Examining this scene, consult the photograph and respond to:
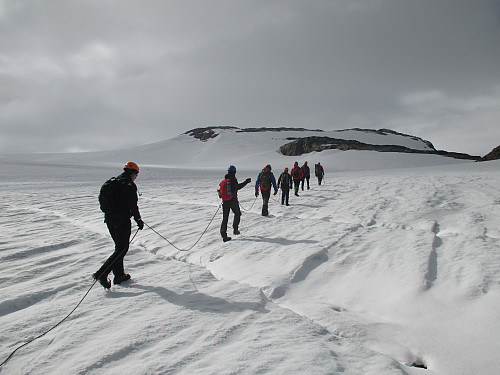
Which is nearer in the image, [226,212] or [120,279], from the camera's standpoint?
[120,279]

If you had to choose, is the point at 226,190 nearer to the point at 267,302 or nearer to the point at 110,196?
the point at 110,196

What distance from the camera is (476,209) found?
725cm

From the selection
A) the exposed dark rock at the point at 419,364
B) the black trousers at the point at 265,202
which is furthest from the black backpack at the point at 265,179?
the exposed dark rock at the point at 419,364

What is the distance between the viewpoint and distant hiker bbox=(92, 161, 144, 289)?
3.74m

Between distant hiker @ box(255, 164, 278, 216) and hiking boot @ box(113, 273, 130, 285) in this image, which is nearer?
hiking boot @ box(113, 273, 130, 285)

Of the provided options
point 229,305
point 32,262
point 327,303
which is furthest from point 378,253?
point 32,262

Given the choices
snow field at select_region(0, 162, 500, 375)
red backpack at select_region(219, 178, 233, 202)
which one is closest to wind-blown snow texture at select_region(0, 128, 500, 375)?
snow field at select_region(0, 162, 500, 375)

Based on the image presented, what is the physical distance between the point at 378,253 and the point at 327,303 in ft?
6.49

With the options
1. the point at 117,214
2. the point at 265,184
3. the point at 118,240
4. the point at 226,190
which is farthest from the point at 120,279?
the point at 265,184

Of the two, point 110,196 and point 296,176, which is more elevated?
point 296,176

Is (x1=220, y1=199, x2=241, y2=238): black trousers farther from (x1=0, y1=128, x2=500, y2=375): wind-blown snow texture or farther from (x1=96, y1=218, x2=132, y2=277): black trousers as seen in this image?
(x1=96, y1=218, x2=132, y2=277): black trousers

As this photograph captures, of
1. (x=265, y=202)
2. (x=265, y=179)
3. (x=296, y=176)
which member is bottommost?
(x=265, y=202)

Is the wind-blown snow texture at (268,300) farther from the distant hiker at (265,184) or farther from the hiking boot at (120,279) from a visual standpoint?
the distant hiker at (265,184)

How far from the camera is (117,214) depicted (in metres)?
3.80
